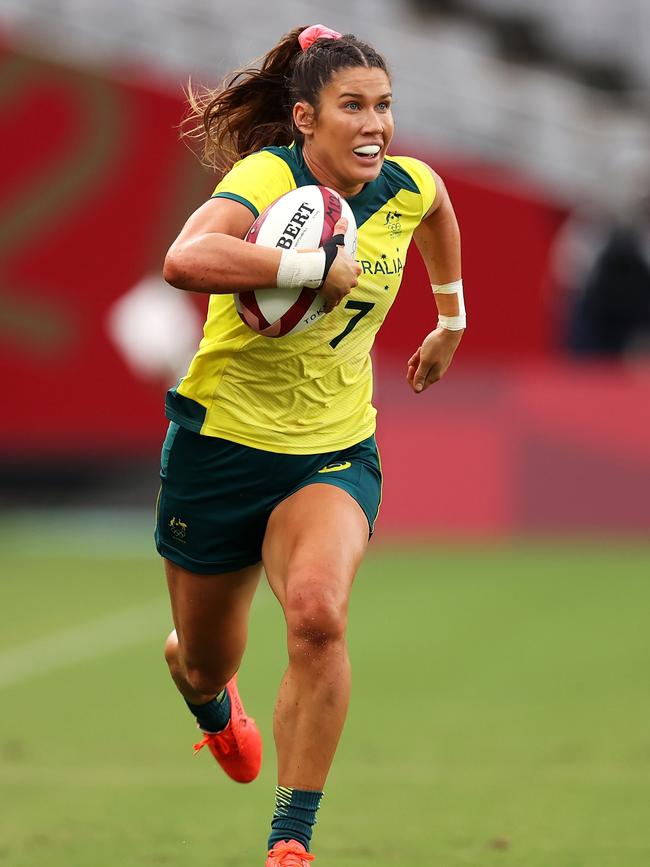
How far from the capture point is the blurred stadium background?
6.86m

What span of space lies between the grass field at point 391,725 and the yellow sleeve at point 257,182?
2.17 m

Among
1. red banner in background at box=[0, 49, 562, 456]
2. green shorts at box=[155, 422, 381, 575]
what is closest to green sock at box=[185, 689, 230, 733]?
green shorts at box=[155, 422, 381, 575]

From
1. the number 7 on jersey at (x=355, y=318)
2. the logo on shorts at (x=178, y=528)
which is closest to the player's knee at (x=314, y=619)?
the logo on shorts at (x=178, y=528)

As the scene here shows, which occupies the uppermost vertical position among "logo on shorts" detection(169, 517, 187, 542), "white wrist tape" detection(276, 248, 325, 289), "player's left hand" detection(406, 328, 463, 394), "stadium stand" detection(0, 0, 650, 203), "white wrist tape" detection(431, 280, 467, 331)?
"stadium stand" detection(0, 0, 650, 203)

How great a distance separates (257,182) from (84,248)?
10.8m

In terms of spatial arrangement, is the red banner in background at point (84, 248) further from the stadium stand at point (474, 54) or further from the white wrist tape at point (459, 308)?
the white wrist tape at point (459, 308)

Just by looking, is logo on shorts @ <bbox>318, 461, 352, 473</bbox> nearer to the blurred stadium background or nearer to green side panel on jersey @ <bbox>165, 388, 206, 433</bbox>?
green side panel on jersey @ <bbox>165, 388, 206, 433</bbox>

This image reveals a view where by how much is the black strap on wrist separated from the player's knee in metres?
0.90

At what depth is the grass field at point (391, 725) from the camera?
5965mm

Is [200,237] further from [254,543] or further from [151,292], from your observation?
[151,292]

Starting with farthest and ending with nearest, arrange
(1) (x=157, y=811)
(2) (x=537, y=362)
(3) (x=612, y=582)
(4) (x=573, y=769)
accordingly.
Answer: (2) (x=537, y=362), (3) (x=612, y=582), (4) (x=573, y=769), (1) (x=157, y=811)

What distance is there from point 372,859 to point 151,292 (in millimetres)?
10527

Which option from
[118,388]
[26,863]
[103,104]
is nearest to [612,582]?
[118,388]

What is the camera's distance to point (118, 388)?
1573cm
